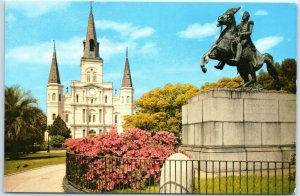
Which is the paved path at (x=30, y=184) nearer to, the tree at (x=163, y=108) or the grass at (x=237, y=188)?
the grass at (x=237, y=188)

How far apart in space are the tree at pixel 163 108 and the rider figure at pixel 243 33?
16.0m

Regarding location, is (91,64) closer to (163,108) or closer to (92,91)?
(92,91)

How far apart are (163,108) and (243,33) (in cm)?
1825

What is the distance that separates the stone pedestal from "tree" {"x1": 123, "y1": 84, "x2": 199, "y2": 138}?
1582cm

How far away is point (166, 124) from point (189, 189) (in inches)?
741

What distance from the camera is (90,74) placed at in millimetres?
51938

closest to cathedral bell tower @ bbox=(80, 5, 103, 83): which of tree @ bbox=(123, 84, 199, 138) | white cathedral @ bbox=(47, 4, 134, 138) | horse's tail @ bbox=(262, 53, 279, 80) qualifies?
white cathedral @ bbox=(47, 4, 134, 138)

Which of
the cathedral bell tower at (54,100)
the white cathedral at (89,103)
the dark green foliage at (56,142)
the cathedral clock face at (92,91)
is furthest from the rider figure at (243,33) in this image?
the cathedral clock face at (92,91)

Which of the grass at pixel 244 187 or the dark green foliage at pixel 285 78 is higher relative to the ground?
the dark green foliage at pixel 285 78

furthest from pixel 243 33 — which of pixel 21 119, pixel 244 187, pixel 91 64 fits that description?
pixel 91 64

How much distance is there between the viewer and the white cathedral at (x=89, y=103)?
52562 millimetres

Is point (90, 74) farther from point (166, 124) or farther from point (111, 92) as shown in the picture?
point (166, 124)

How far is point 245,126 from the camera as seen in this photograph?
28.8 feet

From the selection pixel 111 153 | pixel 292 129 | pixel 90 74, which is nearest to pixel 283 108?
pixel 292 129
